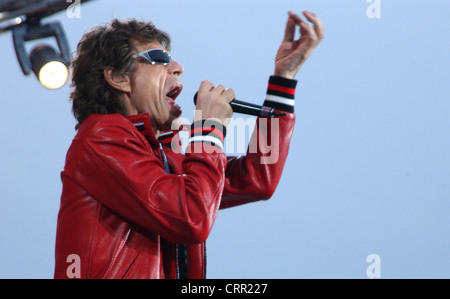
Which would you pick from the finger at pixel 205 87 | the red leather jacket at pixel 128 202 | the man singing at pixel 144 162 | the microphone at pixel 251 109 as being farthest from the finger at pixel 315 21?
the red leather jacket at pixel 128 202

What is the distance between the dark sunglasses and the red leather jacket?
0.24 metres

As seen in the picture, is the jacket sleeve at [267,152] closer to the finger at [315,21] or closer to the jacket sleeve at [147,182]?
the finger at [315,21]

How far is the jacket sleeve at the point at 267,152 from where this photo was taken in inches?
84.1

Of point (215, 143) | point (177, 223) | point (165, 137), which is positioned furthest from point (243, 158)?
point (177, 223)

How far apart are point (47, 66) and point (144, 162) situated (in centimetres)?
131

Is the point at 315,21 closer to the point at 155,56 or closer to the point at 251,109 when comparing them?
the point at 251,109

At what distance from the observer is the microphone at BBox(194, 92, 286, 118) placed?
6.42 ft

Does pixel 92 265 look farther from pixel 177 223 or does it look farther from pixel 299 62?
pixel 299 62

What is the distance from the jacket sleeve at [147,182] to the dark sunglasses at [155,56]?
283 millimetres

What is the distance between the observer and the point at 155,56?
2.06 metres

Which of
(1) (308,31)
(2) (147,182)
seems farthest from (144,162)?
(1) (308,31)
